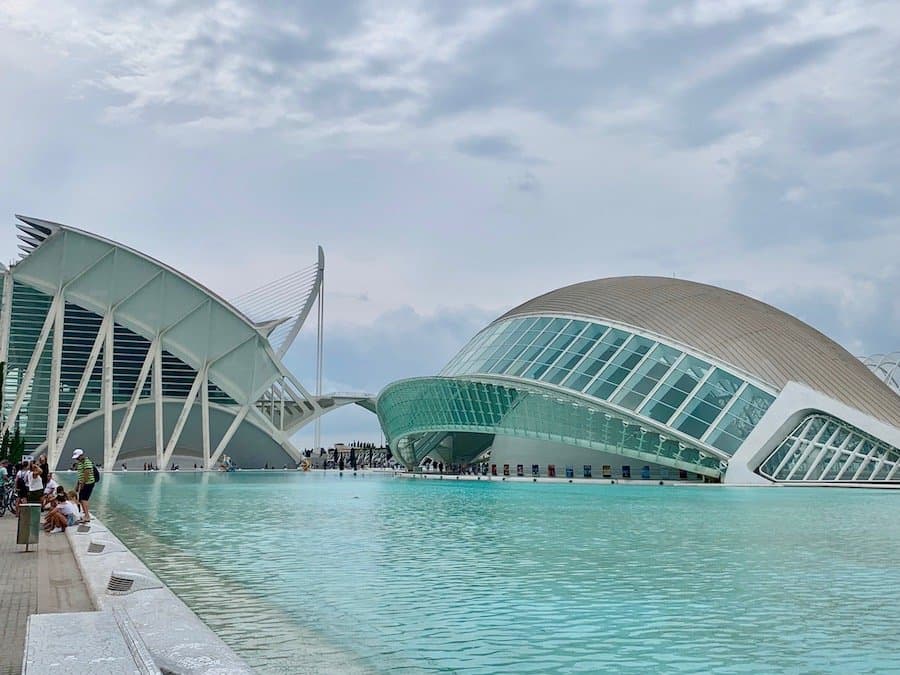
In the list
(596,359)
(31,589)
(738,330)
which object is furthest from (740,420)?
(31,589)

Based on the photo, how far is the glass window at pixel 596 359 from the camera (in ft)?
138

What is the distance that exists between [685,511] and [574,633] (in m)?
14.7

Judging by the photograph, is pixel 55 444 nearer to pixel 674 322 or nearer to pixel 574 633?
pixel 674 322

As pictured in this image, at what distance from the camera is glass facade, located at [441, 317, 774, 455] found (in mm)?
39062

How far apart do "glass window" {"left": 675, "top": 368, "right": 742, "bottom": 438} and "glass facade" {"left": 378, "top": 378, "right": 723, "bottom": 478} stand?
869 mm

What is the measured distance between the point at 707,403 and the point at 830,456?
5496mm

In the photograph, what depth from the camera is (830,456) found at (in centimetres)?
3788

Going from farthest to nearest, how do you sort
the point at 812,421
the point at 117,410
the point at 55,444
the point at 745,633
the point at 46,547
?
the point at 117,410, the point at 55,444, the point at 812,421, the point at 46,547, the point at 745,633

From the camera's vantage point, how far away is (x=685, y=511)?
2144 cm

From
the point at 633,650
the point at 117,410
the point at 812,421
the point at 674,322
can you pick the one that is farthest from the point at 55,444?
the point at 633,650

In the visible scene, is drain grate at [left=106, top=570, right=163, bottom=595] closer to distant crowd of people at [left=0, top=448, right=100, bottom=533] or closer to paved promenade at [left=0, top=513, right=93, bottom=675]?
paved promenade at [left=0, top=513, right=93, bottom=675]

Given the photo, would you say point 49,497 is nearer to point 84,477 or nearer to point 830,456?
point 84,477

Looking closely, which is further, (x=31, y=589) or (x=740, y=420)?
(x=740, y=420)

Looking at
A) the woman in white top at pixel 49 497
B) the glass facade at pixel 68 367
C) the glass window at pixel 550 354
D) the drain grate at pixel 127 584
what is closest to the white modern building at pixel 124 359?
the glass facade at pixel 68 367
